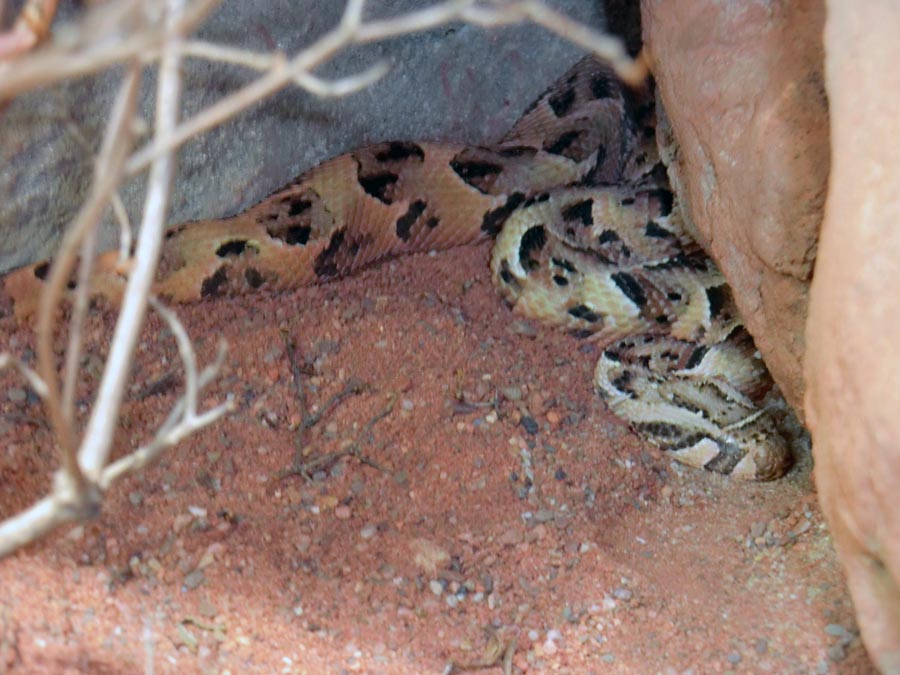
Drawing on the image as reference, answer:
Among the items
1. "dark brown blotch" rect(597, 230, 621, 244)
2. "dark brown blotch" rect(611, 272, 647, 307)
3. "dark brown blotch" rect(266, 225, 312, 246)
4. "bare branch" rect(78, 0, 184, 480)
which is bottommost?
"dark brown blotch" rect(611, 272, 647, 307)

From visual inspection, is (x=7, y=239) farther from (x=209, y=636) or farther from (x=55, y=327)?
(x=209, y=636)

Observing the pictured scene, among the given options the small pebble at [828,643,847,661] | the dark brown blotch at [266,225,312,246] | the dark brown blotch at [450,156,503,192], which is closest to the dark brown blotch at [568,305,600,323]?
the dark brown blotch at [450,156,503,192]

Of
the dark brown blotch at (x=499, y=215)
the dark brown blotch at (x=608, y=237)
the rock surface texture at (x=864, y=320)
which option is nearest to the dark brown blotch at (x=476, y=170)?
the dark brown blotch at (x=499, y=215)

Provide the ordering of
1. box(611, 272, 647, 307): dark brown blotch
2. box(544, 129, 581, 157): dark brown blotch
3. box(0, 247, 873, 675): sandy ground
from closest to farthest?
box(0, 247, 873, 675): sandy ground, box(611, 272, 647, 307): dark brown blotch, box(544, 129, 581, 157): dark brown blotch

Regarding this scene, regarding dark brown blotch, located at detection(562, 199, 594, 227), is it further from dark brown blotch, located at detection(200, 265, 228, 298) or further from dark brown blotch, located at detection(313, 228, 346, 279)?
dark brown blotch, located at detection(200, 265, 228, 298)

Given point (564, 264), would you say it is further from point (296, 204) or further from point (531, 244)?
point (296, 204)

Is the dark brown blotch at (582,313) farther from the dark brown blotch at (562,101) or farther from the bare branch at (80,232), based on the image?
the bare branch at (80,232)
